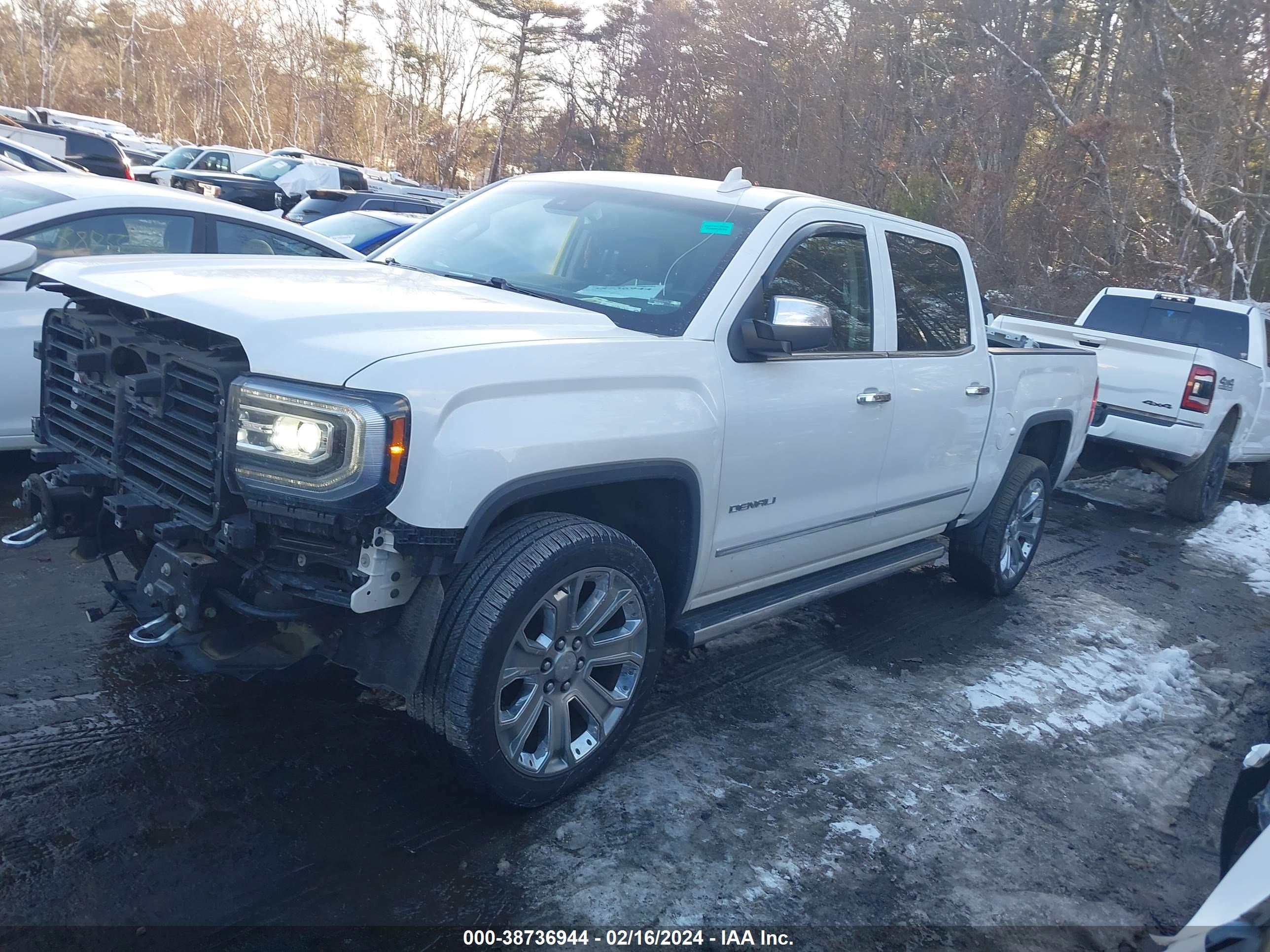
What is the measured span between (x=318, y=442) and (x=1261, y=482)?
12.0 m

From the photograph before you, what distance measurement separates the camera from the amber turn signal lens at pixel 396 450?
2.67 metres

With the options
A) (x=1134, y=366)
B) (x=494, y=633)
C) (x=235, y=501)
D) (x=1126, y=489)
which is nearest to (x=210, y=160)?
(x=1126, y=489)

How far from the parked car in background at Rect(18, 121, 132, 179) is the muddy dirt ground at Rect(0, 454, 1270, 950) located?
41.4 feet

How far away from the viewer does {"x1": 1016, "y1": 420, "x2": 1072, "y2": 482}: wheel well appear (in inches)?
259

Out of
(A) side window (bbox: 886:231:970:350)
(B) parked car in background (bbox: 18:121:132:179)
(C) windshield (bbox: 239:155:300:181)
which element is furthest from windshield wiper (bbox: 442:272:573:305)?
(C) windshield (bbox: 239:155:300:181)

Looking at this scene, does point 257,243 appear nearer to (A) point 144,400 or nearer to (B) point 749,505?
(A) point 144,400

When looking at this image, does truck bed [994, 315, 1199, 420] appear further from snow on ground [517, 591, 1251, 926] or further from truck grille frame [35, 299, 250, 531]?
truck grille frame [35, 299, 250, 531]

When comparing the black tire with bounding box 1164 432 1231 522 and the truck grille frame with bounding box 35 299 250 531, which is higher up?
the truck grille frame with bounding box 35 299 250 531

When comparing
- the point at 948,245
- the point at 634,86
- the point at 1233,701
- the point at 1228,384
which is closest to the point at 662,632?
the point at 948,245

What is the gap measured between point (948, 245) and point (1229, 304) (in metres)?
6.25

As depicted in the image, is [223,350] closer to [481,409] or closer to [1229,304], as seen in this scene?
[481,409]

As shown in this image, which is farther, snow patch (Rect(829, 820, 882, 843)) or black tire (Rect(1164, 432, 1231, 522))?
black tire (Rect(1164, 432, 1231, 522))

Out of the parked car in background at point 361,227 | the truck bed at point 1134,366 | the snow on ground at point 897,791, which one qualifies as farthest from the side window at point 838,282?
the parked car in background at point 361,227

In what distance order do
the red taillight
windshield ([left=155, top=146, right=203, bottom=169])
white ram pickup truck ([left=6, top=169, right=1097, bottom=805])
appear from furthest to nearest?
1. windshield ([left=155, top=146, right=203, bottom=169])
2. the red taillight
3. white ram pickup truck ([left=6, top=169, right=1097, bottom=805])
